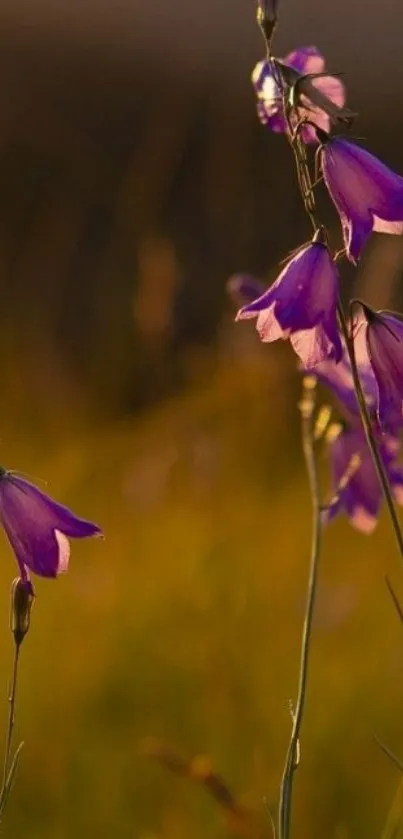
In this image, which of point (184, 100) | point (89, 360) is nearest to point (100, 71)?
point (89, 360)

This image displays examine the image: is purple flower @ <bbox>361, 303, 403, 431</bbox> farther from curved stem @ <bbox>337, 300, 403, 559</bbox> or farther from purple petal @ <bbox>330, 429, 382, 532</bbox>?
purple petal @ <bbox>330, 429, 382, 532</bbox>

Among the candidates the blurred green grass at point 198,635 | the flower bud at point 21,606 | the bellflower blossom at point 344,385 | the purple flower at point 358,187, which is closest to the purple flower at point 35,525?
the flower bud at point 21,606

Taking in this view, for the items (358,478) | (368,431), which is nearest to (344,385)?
(358,478)

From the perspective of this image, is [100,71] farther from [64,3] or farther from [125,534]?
[125,534]

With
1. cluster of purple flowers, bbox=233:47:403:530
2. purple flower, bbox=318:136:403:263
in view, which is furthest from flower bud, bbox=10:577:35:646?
purple flower, bbox=318:136:403:263

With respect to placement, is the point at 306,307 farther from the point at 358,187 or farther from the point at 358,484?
the point at 358,484

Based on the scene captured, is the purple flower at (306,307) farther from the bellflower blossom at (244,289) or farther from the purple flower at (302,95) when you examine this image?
the bellflower blossom at (244,289)

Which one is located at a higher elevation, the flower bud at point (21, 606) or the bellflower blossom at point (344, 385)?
the bellflower blossom at point (344, 385)
